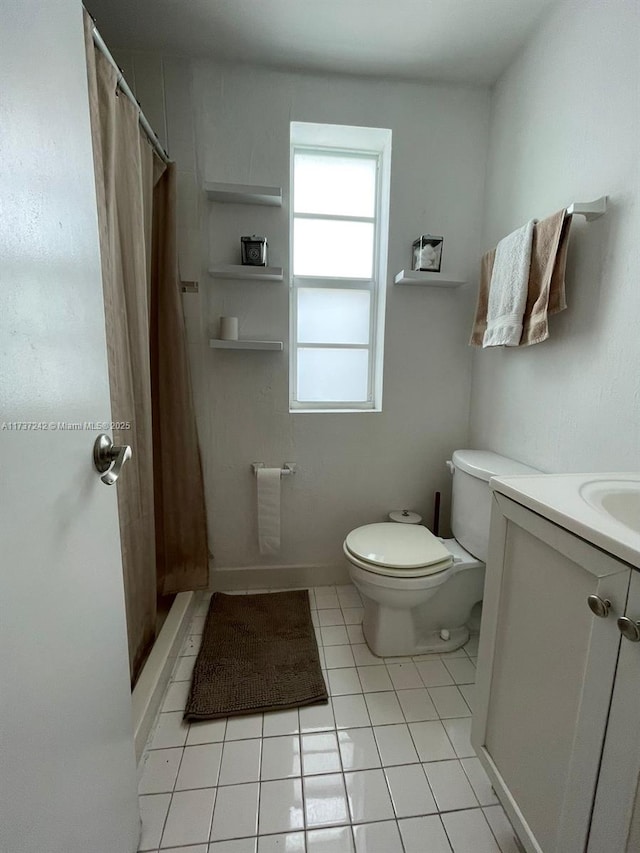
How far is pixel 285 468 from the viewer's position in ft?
5.96

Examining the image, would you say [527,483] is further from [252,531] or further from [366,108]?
[366,108]

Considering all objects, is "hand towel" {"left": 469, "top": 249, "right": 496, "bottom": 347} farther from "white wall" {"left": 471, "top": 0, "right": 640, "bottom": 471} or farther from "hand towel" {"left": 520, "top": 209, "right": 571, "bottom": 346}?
"hand towel" {"left": 520, "top": 209, "right": 571, "bottom": 346}

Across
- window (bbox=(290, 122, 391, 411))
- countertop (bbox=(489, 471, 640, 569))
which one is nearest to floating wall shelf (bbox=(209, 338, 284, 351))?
window (bbox=(290, 122, 391, 411))

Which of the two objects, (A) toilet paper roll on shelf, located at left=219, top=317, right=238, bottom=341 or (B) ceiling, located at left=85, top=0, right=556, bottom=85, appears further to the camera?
(A) toilet paper roll on shelf, located at left=219, top=317, right=238, bottom=341

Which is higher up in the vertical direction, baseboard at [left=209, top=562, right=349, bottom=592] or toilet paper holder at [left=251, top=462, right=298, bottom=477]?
toilet paper holder at [left=251, top=462, right=298, bottom=477]

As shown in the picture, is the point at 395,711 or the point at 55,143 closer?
the point at 55,143

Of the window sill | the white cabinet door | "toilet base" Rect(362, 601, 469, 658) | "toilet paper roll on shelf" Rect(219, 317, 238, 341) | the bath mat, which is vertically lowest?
the bath mat

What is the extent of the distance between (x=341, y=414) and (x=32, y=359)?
1.41 metres

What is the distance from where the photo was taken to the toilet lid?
4.46ft

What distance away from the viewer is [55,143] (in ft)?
1.82

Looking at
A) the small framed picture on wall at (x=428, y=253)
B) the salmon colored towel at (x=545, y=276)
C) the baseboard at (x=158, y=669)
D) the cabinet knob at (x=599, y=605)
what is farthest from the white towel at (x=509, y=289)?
the baseboard at (x=158, y=669)

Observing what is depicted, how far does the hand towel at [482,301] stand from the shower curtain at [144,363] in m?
1.26

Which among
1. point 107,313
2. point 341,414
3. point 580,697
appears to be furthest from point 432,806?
point 107,313

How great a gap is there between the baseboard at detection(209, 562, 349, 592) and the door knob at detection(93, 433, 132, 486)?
1.36 meters
